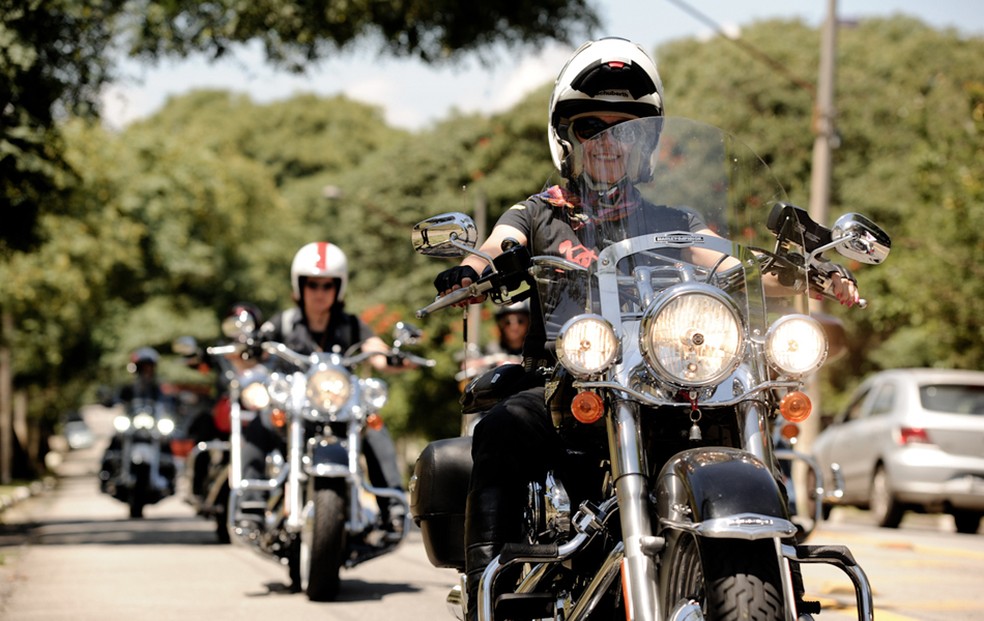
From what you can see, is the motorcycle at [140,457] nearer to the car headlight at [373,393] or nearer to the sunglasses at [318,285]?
the sunglasses at [318,285]

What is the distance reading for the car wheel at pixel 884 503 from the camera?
16219mm

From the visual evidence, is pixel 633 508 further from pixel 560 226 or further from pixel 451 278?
pixel 560 226

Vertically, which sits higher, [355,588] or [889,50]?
[889,50]

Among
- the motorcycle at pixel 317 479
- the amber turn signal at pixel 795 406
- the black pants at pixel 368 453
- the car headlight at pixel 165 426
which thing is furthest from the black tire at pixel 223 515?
the amber turn signal at pixel 795 406

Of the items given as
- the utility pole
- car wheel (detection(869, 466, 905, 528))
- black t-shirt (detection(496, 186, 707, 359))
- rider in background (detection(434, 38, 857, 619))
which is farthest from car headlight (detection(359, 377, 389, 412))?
the utility pole

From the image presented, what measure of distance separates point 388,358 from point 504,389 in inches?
167

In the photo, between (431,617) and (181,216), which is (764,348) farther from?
(181,216)

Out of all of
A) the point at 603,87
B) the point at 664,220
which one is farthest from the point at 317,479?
the point at 664,220

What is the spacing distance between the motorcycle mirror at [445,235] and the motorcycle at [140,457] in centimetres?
1473

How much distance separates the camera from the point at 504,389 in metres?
5.20

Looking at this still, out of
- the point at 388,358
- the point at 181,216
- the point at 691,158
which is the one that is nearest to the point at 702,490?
the point at 691,158

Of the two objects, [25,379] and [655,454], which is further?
[25,379]

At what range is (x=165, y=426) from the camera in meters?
19.1

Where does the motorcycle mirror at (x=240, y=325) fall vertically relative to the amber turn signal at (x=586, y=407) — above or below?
above
